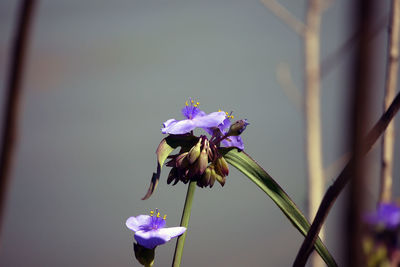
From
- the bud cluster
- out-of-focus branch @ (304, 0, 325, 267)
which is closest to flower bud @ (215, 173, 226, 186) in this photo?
the bud cluster

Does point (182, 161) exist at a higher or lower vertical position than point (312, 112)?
lower

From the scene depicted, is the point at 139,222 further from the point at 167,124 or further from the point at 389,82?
the point at 389,82

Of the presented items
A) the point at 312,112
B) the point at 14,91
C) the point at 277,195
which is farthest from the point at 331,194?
the point at 312,112

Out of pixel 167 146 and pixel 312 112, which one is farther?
pixel 312 112

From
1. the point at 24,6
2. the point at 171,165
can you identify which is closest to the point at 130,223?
the point at 171,165

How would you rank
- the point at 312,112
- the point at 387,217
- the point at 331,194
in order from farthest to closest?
the point at 312,112
the point at 387,217
the point at 331,194

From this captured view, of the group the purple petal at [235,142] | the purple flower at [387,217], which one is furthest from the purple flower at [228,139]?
the purple flower at [387,217]
